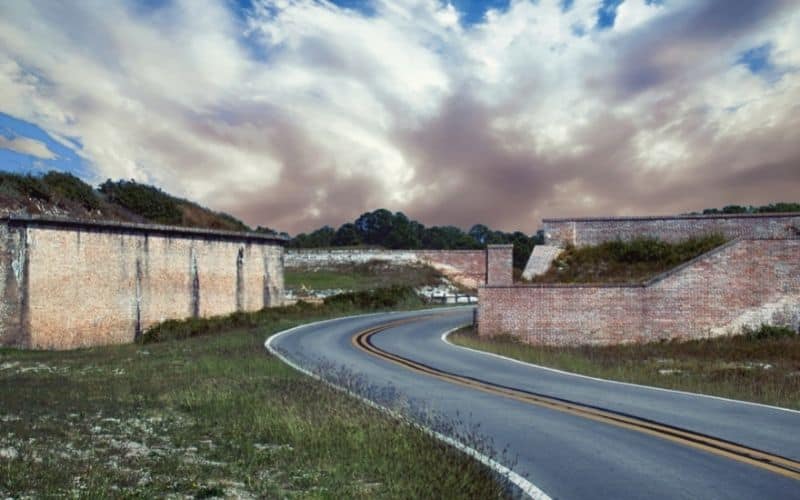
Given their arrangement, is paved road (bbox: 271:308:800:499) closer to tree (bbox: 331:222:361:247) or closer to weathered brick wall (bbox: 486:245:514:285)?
weathered brick wall (bbox: 486:245:514:285)

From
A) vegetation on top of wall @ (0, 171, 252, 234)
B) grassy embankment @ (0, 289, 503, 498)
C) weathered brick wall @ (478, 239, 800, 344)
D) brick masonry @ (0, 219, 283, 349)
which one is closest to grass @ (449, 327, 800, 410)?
weathered brick wall @ (478, 239, 800, 344)

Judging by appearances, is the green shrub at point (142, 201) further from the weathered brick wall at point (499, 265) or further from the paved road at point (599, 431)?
the paved road at point (599, 431)

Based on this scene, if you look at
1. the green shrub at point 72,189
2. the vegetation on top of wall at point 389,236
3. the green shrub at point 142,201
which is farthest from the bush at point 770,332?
the vegetation on top of wall at point 389,236

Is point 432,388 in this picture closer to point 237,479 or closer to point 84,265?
point 237,479

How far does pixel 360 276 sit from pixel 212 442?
4627 centimetres

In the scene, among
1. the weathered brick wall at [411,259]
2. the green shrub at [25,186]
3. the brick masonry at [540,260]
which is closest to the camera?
the brick masonry at [540,260]

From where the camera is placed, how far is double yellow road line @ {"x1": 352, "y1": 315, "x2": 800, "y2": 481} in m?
7.73

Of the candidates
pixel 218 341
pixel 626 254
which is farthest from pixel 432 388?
pixel 626 254

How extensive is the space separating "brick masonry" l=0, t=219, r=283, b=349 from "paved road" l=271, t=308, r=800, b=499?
1460cm

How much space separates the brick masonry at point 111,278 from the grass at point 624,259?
16.5 m

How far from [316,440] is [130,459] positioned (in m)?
2.35

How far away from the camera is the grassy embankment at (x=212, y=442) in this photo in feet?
22.6

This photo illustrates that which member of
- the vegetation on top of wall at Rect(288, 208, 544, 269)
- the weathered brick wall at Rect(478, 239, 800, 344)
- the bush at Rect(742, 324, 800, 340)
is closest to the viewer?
the bush at Rect(742, 324, 800, 340)

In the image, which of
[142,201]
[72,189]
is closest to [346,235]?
[142,201]
